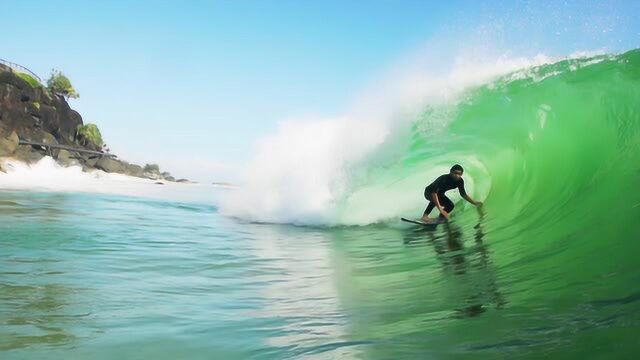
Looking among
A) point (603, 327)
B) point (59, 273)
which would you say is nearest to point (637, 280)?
point (603, 327)

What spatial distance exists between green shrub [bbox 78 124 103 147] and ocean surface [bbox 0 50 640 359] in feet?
155

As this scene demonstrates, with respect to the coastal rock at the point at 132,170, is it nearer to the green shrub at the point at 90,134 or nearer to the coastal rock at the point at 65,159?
the green shrub at the point at 90,134

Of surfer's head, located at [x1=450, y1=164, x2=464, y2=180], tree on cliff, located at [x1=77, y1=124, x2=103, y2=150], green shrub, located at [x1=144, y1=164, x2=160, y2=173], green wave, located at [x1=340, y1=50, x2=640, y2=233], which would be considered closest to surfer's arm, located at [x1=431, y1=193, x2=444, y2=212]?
surfer's head, located at [x1=450, y1=164, x2=464, y2=180]

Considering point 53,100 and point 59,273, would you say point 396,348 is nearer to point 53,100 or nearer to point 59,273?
point 59,273

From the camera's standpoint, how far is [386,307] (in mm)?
3535

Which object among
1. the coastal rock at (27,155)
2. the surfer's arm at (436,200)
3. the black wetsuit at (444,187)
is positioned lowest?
the surfer's arm at (436,200)

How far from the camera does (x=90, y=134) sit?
53906 mm

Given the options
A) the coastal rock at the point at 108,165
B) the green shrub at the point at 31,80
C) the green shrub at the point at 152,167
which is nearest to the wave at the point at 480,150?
the coastal rock at the point at 108,165

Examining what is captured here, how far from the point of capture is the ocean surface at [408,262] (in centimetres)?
263

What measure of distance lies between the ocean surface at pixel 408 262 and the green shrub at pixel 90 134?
47.3 m

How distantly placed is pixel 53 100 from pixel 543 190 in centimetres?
5145

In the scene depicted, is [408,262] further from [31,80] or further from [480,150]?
[31,80]

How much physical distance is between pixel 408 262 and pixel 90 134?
2175 inches

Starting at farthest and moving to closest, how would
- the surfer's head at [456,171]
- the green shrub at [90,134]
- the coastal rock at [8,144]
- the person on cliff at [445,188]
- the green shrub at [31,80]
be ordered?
the green shrub at [90,134] < the green shrub at [31,80] < the coastal rock at [8,144] < the person on cliff at [445,188] < the surfer's head at [456,171]
